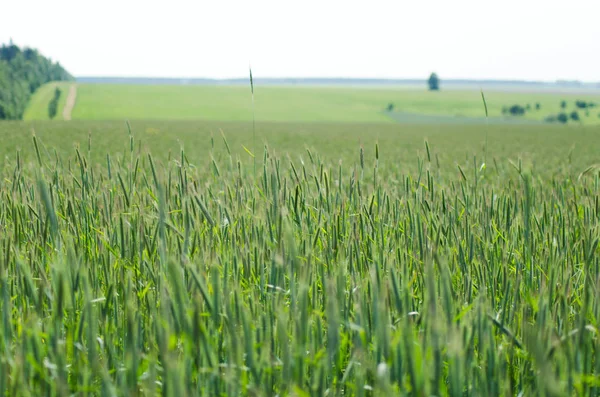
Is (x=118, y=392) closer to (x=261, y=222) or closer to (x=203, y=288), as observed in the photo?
(x=203, y=288)

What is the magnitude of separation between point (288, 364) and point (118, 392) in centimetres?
42

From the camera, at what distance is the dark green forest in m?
55.4

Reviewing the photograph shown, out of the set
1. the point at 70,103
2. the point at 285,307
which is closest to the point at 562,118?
the point at 70,103

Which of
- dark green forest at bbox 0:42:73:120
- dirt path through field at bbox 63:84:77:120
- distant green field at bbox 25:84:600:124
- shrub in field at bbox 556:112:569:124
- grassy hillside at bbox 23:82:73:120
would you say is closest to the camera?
dirt path through field at bbox 63:84:77:120

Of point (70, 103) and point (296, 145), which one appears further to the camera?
point (70, 103)

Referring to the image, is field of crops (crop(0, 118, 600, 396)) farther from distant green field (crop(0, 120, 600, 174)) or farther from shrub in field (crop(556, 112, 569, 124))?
shrub in field (crop(556, 112, 569, 124))

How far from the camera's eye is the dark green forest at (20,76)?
55.4 m

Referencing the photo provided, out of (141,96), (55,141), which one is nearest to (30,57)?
(141,96)

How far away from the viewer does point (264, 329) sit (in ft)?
4.46

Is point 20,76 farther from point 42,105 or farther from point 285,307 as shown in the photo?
point 285,307

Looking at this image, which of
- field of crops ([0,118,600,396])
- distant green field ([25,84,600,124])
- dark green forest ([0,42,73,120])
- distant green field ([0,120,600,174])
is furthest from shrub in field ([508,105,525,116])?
field of crops ([0,118,600,396])

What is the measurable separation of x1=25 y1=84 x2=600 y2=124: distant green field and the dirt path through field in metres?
0.58

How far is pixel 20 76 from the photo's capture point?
83062 mm

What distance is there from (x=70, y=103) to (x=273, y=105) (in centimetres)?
2184
